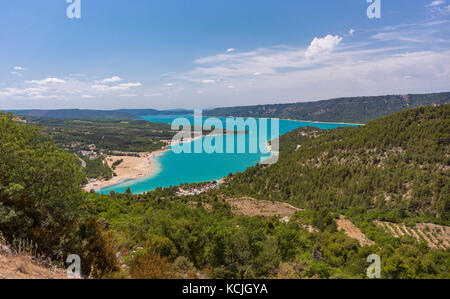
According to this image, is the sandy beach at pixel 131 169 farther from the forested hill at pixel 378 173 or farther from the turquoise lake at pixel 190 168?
the forested hill at pixel 378 173

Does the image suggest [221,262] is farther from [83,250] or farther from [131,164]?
[131,164]

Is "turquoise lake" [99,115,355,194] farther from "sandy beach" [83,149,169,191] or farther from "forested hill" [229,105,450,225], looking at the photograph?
"forested hill" [229,105,450,225]

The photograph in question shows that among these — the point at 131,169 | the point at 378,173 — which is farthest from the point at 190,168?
the point at 378,173

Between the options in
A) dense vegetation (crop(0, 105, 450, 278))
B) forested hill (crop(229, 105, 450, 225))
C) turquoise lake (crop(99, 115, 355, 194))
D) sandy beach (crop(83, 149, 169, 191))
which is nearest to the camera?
dense vegetation (crop(0, 105, 450, 278))

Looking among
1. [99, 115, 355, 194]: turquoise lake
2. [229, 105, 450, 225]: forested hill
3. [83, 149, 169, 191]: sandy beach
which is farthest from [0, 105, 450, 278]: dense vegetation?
[83, 149, 169, 191]: sandy beach

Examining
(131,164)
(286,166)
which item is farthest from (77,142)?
(286,166)

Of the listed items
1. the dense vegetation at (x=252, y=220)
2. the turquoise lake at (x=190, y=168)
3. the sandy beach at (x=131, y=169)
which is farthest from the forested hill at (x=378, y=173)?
the sandy beach at (x=131, y=169)
